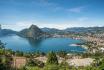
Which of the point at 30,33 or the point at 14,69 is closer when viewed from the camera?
the point at 14,69

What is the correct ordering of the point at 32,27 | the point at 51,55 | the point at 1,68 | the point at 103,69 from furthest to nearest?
the point at 32,27 → the point at 51,55 → the point at 1,68 → the point at 103,69

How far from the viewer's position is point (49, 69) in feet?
45.4

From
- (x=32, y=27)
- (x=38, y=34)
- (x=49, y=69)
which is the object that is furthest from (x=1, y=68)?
(x=32, y=27)

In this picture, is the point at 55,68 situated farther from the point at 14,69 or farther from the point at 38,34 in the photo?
the point at 38,34

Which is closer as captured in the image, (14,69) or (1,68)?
(1,68)

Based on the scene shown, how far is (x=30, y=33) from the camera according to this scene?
153 m

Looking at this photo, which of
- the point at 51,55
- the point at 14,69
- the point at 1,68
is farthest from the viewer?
the point at 51,55

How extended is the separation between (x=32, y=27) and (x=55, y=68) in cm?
14888

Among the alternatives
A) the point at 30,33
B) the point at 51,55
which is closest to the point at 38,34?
the point at 30,33

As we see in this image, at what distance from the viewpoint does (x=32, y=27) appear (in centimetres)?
16225

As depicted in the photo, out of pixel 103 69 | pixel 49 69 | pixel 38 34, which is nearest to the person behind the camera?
pixel 49 69

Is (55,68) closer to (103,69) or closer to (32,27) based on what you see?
(103,69)

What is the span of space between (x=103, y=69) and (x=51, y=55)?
14.4 m

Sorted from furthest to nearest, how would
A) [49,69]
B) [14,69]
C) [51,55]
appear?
[51,55] < [14,69] < [49,69]
